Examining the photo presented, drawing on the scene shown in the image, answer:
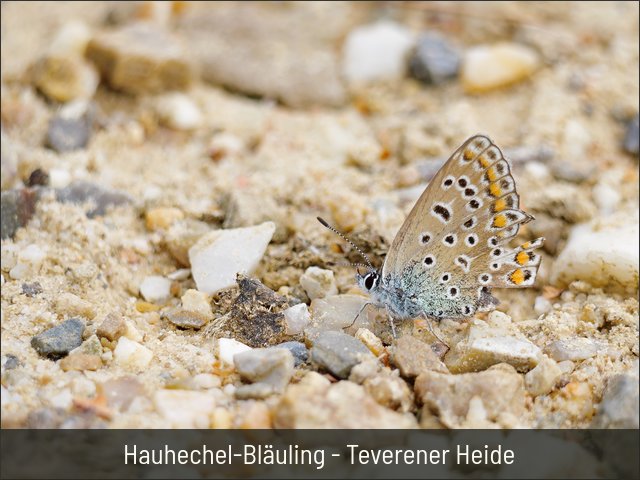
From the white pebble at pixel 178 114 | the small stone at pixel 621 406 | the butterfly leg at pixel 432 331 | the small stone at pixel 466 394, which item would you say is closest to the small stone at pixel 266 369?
the small stone at pixel 466 394

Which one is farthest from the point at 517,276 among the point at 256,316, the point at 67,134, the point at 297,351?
the point at 67,134

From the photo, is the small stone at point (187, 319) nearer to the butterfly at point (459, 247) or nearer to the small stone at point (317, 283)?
the small stone at point (317, 283)

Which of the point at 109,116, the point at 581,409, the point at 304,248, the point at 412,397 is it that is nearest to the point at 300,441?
the point at 412,397

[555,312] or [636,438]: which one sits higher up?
[636,438]

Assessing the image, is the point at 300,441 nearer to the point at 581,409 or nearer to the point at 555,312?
→ the point at 581,409

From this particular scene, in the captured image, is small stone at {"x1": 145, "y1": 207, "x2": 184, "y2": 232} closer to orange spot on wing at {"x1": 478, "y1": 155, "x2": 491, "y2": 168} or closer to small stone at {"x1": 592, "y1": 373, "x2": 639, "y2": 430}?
orange spot on wing at {"x1": 478, "y1": 155, "x2": 491, "y2": 168}

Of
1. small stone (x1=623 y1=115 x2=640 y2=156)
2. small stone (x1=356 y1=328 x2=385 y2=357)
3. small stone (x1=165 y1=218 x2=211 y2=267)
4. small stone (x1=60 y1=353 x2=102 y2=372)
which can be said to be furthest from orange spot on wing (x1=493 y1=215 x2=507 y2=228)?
small stone (x1=623 y1=115 x2=640 y2=156)
